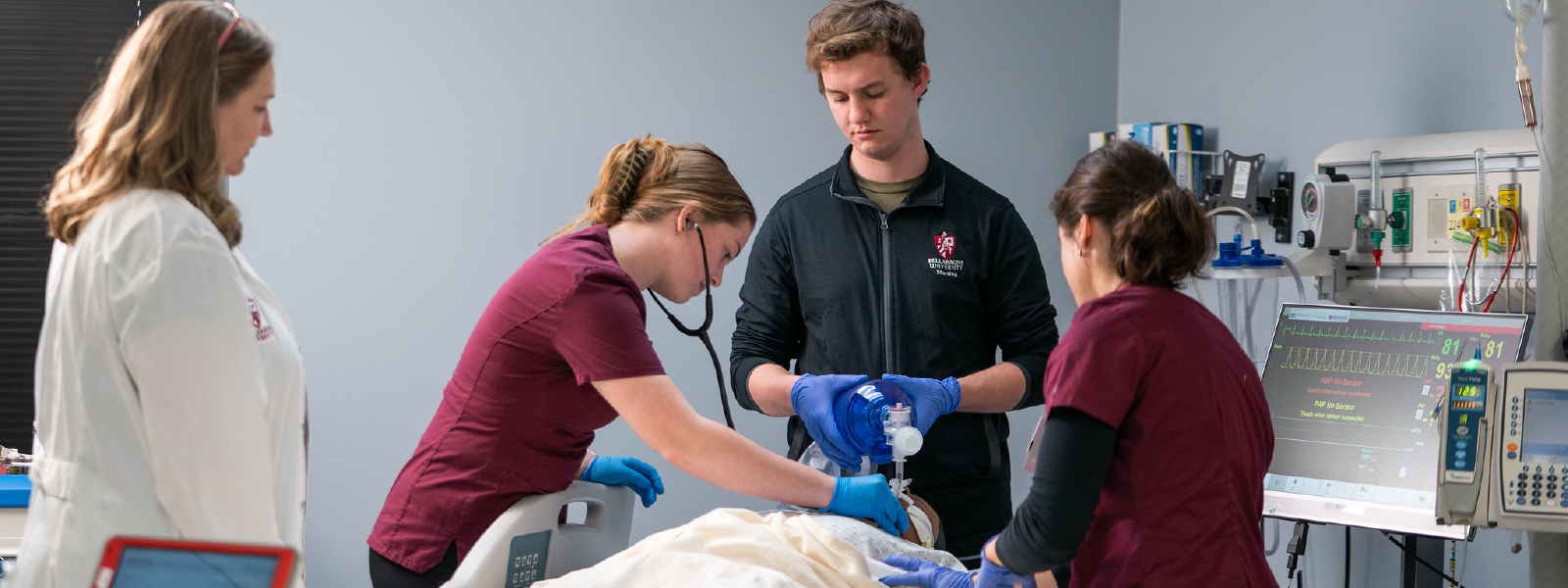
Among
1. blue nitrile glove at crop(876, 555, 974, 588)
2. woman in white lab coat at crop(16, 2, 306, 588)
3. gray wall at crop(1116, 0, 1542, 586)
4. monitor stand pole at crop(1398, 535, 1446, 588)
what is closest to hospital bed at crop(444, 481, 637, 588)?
woman in white lab coat at crop(16, 2, 306, 588)

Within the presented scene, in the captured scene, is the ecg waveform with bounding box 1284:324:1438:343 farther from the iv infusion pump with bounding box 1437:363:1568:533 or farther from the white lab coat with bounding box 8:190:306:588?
the white lab coat with bounding box 8:190:306:588

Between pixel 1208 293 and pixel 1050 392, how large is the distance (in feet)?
6.67

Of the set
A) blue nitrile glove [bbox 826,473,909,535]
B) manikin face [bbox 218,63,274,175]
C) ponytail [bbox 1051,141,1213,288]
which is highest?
manikin face [bbox 218,63,274,175]

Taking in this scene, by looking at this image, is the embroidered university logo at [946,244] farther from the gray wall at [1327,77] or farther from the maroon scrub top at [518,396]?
the gray wall at [1327,77]

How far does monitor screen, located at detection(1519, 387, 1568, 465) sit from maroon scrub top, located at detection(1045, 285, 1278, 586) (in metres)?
0.77

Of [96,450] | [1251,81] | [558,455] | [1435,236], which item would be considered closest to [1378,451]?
[1435,236]

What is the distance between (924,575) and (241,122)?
1.04 m

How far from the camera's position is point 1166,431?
3.85 ft

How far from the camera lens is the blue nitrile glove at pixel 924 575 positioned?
4.73ft

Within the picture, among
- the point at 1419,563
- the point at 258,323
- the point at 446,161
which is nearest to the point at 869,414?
the point at 258,323

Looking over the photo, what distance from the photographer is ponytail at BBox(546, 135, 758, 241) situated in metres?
1.64

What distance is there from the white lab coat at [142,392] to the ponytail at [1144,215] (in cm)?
96

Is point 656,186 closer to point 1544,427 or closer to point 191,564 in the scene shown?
point 191,564

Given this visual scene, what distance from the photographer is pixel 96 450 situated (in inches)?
43.6
